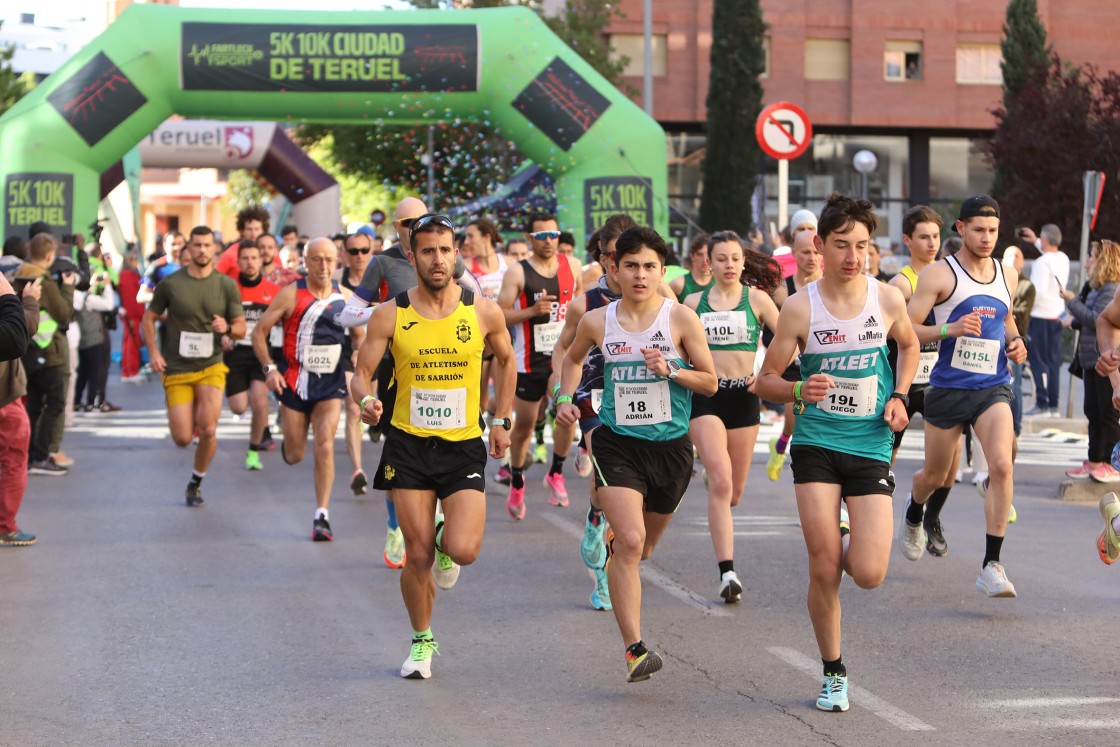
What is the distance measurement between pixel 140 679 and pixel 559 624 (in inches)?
79.6

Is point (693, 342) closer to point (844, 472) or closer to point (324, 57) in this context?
point (844, 472)

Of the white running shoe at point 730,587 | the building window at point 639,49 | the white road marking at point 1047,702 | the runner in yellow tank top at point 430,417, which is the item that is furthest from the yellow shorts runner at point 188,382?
the building window at point 639,49

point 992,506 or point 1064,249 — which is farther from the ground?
point 1064,249

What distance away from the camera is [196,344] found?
12.4 metres

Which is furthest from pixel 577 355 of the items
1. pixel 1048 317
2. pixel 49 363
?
pixel 1048 317

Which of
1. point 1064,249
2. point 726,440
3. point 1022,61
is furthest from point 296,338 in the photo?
point 1022,61

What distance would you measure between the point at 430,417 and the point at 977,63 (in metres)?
48.1

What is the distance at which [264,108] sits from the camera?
22625 mm

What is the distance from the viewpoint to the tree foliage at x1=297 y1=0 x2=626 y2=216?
134 ft

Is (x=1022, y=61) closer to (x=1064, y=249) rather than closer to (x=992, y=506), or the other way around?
(x=1064, y=249)

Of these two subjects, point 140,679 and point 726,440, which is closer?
point 140,679

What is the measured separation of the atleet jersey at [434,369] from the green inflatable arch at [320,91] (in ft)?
48.5

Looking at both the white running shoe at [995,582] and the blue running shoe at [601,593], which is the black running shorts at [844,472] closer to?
the blue running shoe at [601,593]

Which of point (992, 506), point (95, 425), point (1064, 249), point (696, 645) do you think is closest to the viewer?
point (696, 645)
